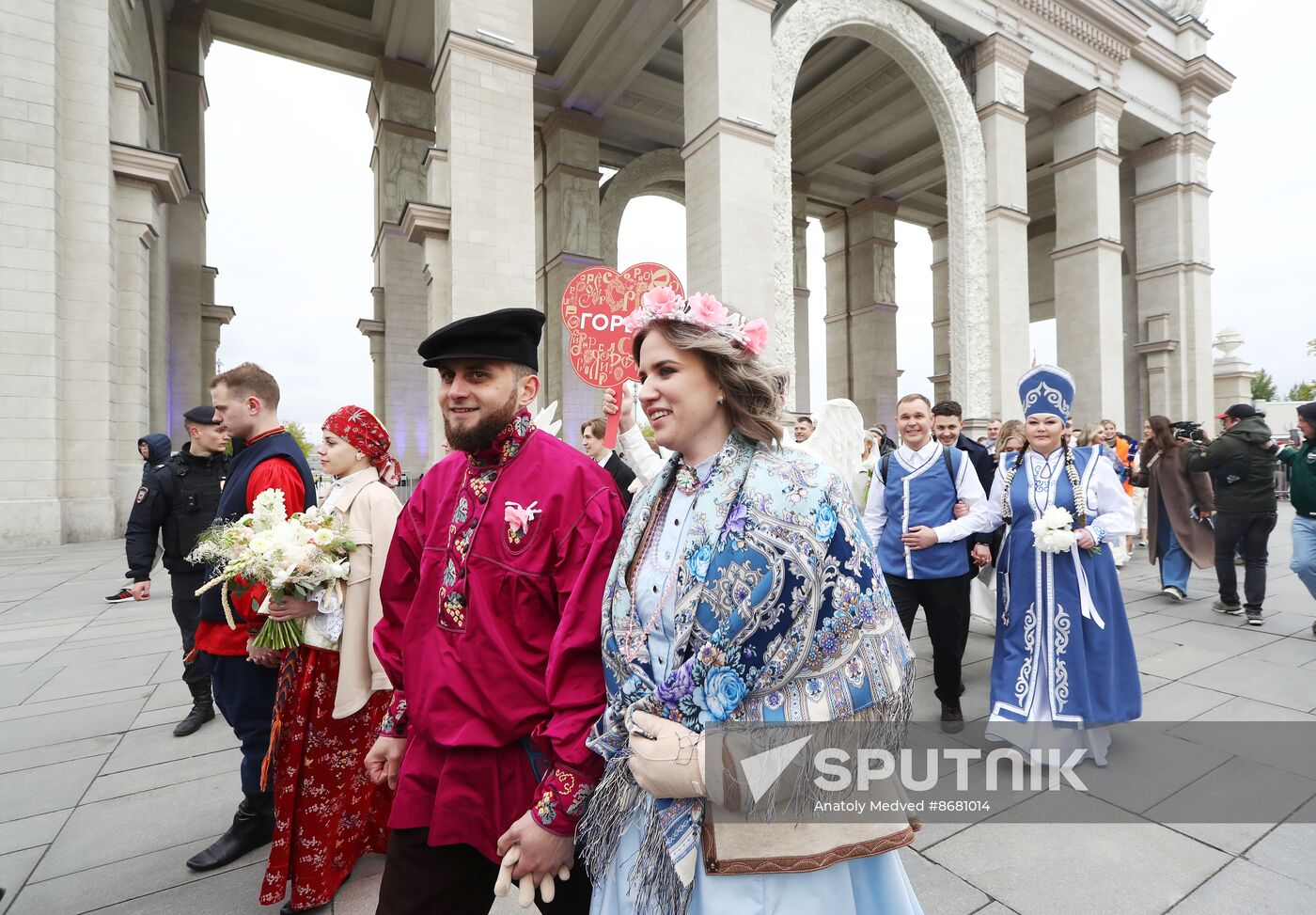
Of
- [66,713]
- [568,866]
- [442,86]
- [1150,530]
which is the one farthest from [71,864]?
[442,86]

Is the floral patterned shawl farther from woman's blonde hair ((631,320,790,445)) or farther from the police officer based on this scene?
the police officer

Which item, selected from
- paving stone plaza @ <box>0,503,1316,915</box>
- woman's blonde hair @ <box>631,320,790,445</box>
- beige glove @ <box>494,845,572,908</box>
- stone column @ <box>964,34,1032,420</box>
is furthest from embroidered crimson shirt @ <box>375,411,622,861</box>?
stone column @ <box>964,34,1032,420</box>

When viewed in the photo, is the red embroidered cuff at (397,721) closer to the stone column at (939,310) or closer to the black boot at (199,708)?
the black boot at (199,708)

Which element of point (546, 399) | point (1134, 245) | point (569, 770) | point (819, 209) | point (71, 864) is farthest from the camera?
point (819, 209)

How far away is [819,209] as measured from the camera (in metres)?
26.4

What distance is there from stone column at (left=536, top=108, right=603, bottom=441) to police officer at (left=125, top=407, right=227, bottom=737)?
500 inches

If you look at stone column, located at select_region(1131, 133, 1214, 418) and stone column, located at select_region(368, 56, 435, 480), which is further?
stone column, located at select_region(1131, 133, 1214, 418)

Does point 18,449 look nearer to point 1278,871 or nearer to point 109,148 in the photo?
point 109,148

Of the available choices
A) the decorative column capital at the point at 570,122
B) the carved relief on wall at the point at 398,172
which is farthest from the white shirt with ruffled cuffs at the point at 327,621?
the decorative column capital at the point at 570,122

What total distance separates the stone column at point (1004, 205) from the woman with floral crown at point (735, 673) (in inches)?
642

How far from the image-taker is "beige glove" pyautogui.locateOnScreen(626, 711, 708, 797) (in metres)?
1.21

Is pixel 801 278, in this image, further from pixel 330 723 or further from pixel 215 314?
pixel 330 723

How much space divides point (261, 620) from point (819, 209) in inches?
1093

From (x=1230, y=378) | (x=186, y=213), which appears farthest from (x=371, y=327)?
(x=1230, y=378)
